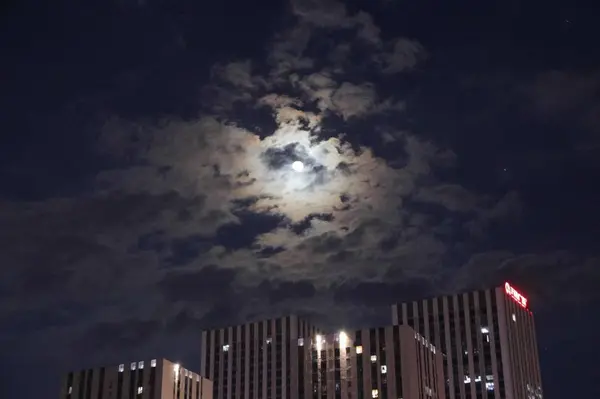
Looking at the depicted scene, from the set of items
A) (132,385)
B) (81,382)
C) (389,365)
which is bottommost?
(132,385)

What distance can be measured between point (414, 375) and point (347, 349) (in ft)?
49.3

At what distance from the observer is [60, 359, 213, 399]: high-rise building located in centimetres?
15600

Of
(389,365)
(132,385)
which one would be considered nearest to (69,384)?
(132,385)

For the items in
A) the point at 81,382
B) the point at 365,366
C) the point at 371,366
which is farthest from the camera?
the point at 81,382

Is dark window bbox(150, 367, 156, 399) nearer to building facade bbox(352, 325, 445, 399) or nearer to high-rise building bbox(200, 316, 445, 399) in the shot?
high-rise building bbox(200, 316, 445, 399)

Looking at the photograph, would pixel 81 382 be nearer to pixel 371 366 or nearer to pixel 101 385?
pixel 101 385

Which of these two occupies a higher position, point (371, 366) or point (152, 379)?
point (371, 366)

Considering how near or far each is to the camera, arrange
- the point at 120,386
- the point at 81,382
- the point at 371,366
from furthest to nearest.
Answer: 1. the point at 81,382
2. the point at 371,366
3. the point at 120,386

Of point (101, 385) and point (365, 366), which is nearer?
point (101, 385)

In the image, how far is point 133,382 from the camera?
516 feet

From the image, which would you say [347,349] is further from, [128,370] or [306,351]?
[128,370]

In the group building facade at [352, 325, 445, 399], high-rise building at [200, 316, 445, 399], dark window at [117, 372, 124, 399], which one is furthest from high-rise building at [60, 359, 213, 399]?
building facade at [352, 325, 445, 399]

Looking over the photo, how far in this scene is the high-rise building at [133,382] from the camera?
512 ft

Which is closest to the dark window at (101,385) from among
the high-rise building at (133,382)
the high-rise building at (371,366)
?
the high-rise building at (133,382)
